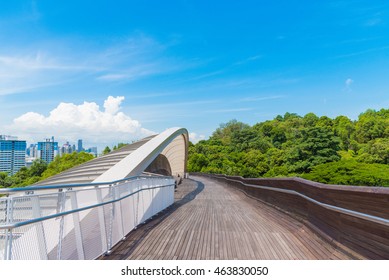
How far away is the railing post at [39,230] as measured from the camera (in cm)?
407

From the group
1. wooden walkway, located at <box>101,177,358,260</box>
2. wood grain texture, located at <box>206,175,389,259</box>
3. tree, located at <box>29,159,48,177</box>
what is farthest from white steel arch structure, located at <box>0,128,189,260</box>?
tree, located at <box>29,159,48,177</box>

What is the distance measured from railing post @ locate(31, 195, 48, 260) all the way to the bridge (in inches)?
0.5

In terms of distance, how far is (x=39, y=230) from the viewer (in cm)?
415

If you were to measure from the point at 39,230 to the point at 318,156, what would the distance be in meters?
59.4

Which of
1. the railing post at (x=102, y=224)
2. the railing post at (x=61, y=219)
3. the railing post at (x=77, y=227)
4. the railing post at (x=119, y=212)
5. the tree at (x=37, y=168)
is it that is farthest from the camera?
the tree at (x=37, y=168)

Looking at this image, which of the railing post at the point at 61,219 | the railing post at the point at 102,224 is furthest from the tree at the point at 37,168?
the railing post at the point at 61,219

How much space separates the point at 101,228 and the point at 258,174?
6981 cm

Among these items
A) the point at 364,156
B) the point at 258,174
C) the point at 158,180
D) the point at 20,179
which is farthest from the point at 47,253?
the point at 20,179

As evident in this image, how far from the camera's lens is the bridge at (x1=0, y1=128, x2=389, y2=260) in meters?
4.05

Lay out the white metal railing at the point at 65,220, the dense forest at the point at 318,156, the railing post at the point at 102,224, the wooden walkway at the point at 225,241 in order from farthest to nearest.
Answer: the dense forest at the point at 318,156
the railing post at the point at 102,224
the wooden walkway at the point at 225,241
the white metal railing at the point at 65,220

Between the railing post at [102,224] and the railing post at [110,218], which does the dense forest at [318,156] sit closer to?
the railing post at [110,218]

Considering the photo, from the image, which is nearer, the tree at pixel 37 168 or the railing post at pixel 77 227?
the railing post at pixel 77 227

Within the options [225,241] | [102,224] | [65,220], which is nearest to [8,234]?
[65,220]

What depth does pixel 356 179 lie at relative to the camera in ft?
154
